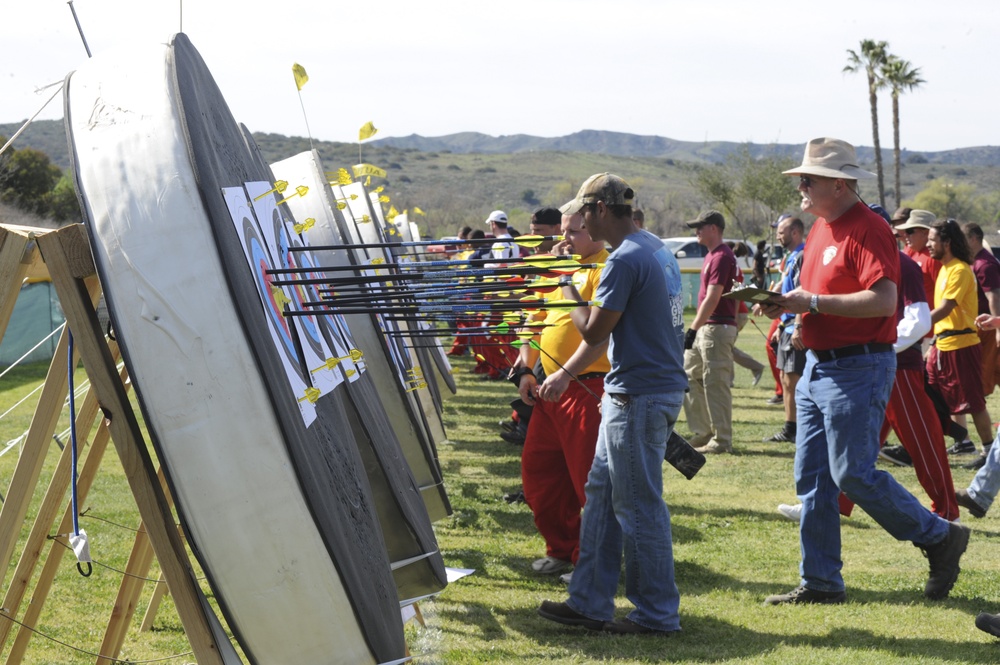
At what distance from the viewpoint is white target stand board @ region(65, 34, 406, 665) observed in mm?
2234

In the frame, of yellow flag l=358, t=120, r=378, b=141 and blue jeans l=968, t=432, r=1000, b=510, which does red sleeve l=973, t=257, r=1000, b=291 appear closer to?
blue jeans l=968, t=432, r=1000, b=510

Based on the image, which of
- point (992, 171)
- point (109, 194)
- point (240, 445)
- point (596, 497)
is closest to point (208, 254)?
point (109, 194)

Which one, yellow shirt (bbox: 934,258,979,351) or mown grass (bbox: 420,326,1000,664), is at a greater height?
yellow shirt (bbox: 934,258,979,351)

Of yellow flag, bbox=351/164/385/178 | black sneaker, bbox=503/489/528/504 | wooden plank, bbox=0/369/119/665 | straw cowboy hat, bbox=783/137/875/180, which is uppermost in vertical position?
yellow flag, bbox=351/164/385/178

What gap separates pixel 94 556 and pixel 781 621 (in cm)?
397

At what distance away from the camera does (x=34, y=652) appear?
4656mm

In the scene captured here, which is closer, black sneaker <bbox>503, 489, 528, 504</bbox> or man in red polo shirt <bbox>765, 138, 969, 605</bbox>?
man in red polo shirt <bbox>765, 138, 969, 605</bbox>

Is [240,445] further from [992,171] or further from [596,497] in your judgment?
[992,171]

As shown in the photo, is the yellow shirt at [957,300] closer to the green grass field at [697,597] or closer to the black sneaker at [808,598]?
the green grass field at [697,597]

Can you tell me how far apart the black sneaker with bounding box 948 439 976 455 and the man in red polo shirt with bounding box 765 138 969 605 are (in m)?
5.10

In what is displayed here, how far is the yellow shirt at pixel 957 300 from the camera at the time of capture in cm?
900

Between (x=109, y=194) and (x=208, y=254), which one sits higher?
(x=109, y=194)

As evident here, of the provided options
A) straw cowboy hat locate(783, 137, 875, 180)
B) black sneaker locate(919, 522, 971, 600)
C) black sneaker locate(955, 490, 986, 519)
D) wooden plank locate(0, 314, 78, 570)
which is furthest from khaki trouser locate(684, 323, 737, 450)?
wooden plank locate(0, 314, 78, 570)

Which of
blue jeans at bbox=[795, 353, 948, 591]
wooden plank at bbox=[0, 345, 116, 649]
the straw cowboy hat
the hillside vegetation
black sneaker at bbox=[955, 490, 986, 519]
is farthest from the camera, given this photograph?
the hillside vegetation
